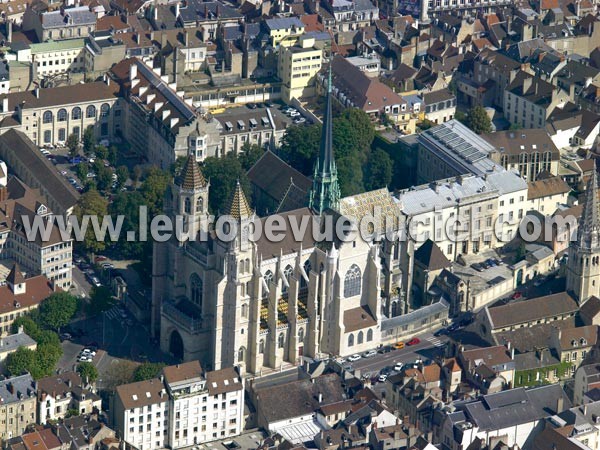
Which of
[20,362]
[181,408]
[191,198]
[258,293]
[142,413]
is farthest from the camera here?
[191,198]

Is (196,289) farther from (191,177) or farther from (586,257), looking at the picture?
(586,257)

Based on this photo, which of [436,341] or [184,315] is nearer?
[184,315]

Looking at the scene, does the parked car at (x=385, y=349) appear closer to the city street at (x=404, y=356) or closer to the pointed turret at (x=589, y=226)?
the city street at (x=404, y=356)

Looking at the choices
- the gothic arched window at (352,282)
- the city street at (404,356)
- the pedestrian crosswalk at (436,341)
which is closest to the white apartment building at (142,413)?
the city street at (404,356)

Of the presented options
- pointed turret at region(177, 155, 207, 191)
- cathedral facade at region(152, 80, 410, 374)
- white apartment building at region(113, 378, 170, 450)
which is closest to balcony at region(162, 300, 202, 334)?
cathedral facade at region(152, 80, 410, 374)

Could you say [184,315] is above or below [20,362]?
above

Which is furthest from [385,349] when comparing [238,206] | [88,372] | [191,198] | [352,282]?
[88,372]

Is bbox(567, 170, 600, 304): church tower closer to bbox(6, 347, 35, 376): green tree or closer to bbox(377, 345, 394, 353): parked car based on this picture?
bbox(377, 345, 394, 353): parked car
